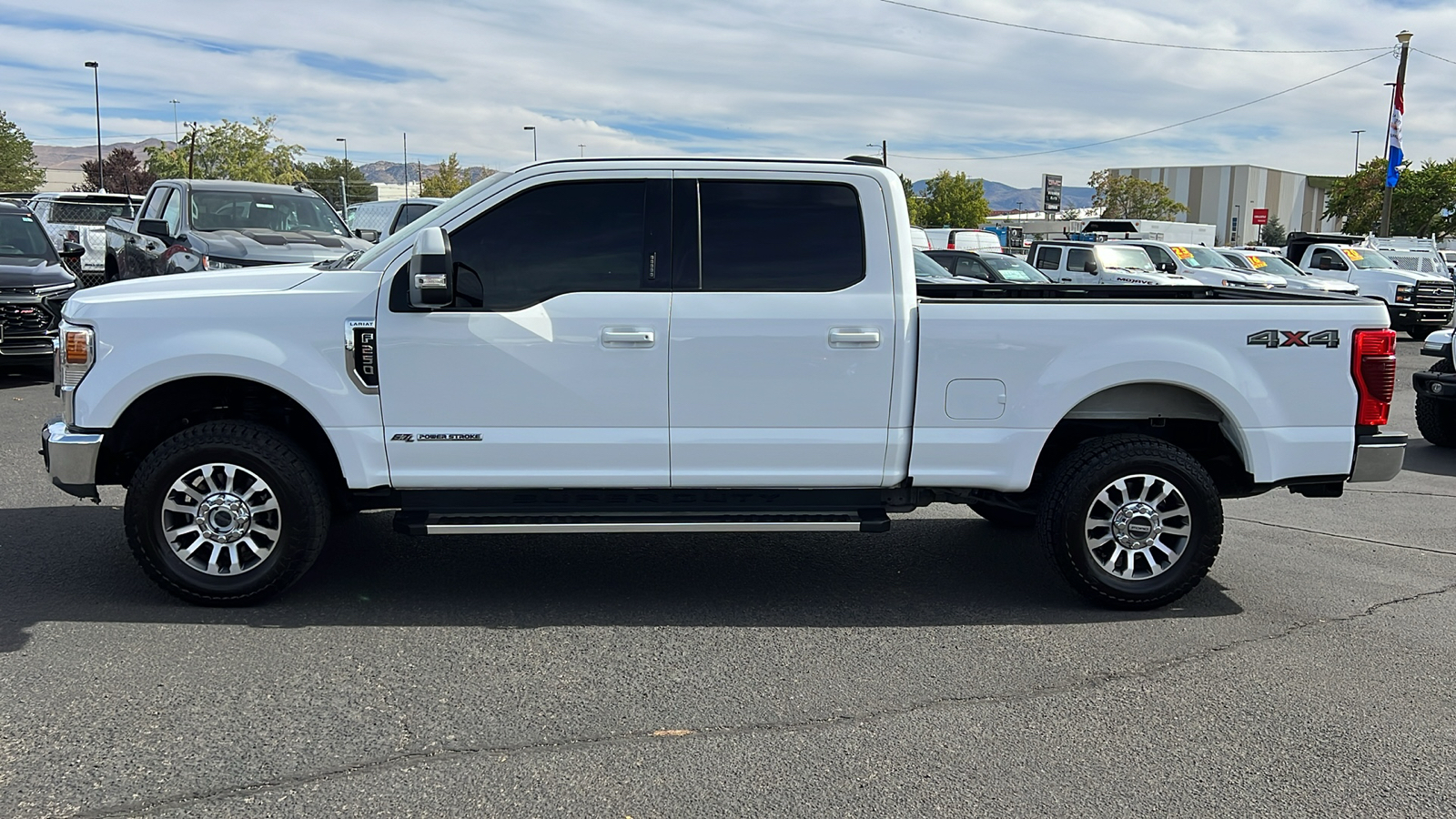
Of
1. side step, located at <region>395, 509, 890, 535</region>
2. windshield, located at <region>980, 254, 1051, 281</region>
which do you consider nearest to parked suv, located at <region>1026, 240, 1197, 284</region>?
windshield, located at <region>980, 254, 1051, 281</region>

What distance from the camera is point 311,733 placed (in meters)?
3.91

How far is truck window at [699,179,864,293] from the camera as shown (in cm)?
521

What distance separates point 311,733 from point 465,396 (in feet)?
5.43

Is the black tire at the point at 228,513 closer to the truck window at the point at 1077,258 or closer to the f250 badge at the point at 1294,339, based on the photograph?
the f250 badge at the point at 1294,339

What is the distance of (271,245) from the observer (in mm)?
11977

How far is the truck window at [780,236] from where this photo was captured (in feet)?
17.1

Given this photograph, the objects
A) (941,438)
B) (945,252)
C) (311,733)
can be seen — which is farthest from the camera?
(945,252)

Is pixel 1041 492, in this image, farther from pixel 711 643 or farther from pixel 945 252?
pixel 945 252

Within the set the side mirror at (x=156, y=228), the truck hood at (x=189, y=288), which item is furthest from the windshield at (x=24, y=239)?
the truck hood at (x=189, y=288)

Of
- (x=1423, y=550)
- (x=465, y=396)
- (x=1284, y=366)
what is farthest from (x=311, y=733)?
(x=1423, y=550)

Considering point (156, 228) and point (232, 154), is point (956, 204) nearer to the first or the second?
point (232, 154)

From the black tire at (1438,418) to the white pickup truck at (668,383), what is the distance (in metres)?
6.01

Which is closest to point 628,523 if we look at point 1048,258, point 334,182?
point 1048,258

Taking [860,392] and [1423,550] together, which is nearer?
[860,392]
